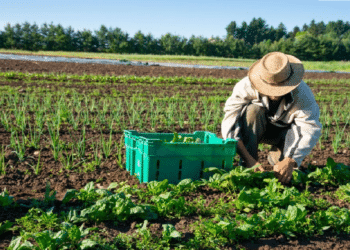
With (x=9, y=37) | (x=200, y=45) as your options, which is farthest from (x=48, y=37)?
(x=200, y=45)

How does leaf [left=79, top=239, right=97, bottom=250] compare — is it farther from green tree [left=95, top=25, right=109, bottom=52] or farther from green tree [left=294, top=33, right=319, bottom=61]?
green tree [left=294, top=33, right=319, bottom=61]

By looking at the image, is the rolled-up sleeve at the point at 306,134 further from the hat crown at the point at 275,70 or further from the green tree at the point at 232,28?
the green tree at the point at 232,28

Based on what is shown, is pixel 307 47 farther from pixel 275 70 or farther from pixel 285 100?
pixel 275 70

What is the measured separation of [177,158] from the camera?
2.52 m

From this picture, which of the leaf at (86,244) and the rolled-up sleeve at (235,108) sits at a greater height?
the rolled-up sleeve at (235,108)

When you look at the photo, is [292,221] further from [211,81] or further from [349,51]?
[349,51]

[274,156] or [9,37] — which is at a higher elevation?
[9,37]

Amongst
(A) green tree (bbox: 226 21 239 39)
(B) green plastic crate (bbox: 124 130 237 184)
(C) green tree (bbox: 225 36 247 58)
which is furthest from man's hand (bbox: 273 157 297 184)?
(A) green tree (bbox: 226 21 239 39)

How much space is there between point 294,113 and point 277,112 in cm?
14

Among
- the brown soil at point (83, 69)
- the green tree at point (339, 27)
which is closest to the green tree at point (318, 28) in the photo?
the green tree at point (339, 27)

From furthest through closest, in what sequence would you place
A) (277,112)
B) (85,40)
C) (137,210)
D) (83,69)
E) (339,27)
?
(339,27) < (85,40) < (83,69) < (277,112) < (137,210)

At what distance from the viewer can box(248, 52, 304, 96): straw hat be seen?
253 cm

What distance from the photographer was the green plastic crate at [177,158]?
96.5 inches

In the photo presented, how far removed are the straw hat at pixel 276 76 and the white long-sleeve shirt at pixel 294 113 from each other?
156 millimetres
